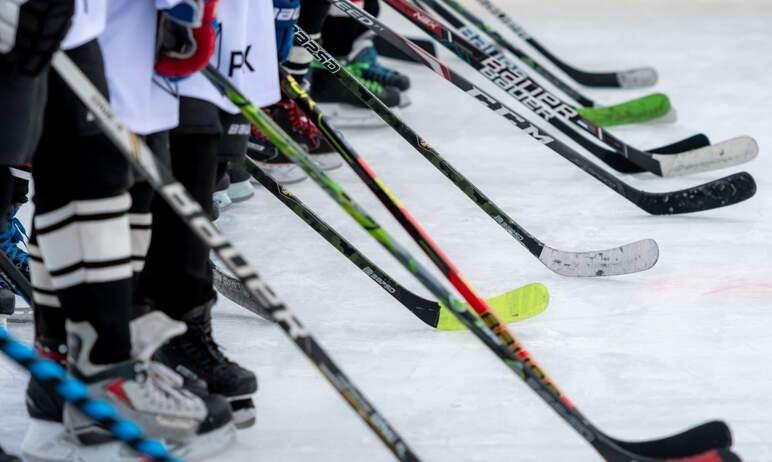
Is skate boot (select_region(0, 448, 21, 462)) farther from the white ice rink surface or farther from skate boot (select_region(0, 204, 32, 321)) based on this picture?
skate boot (select_region(0, 204, 32, 321))

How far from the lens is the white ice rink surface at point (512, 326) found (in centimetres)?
204

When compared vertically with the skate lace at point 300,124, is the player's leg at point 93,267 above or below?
above

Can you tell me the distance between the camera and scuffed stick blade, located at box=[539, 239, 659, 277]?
2838mm

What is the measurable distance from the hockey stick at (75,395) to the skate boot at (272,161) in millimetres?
2047

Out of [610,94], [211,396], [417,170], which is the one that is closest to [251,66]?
[211,396]

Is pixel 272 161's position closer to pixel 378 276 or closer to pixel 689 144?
pixel 689 144

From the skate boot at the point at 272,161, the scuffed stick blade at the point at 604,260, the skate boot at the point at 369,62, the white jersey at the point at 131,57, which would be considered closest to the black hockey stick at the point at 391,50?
the skate boot at the point at 369,62

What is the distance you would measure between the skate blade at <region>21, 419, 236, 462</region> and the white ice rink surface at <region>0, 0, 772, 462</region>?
31 mm

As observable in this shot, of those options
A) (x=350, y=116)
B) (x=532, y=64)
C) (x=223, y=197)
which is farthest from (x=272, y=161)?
(x=532, y=64)

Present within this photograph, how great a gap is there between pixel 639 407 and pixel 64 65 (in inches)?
38.3

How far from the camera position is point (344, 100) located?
432 centimetres

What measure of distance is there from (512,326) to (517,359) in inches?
27.4

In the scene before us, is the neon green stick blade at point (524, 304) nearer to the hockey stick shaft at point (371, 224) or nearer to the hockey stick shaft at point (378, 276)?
the hockey stick shaft at point (378, 276)

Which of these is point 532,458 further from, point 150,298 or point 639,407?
point 150,298
